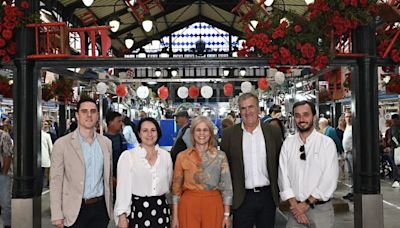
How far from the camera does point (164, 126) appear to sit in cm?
950

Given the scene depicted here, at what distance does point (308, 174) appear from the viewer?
12.4ft

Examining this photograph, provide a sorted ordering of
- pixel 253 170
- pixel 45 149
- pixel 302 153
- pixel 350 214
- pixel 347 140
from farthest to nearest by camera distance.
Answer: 1. pixel 45 149
2. pixel 347 140
3. pixel 350 214
4. pixel 253 170
5. pixel 302 153

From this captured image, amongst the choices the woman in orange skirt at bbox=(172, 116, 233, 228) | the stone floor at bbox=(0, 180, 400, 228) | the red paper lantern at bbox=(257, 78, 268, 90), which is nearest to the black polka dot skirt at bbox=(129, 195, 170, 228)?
the woman in orange skirt at bbox=(172, 116, 233, 228)

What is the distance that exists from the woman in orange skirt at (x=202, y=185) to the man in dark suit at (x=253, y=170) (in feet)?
0.80

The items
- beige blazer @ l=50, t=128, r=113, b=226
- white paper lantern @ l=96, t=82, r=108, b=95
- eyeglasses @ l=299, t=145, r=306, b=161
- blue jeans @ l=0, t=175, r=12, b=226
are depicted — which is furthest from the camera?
white paper lantern @ l=96, t=82, r=108, b=95

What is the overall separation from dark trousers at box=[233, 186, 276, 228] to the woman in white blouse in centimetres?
62

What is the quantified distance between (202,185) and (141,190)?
431mm

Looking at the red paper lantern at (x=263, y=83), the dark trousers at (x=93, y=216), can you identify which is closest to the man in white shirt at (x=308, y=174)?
the dark trousers at (x=93, y=216)

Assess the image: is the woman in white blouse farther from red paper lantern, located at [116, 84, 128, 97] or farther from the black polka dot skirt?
red paper lantern, located at [116, 84, 128, 97]

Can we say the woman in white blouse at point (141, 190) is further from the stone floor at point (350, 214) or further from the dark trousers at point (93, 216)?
the stone floor at point (350, 214)

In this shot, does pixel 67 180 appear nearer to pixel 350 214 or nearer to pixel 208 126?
pixel 208 126

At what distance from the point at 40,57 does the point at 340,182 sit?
24.4 ft

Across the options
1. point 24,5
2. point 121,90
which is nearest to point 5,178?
point 24,5

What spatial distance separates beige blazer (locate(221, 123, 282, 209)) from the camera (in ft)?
13.1
